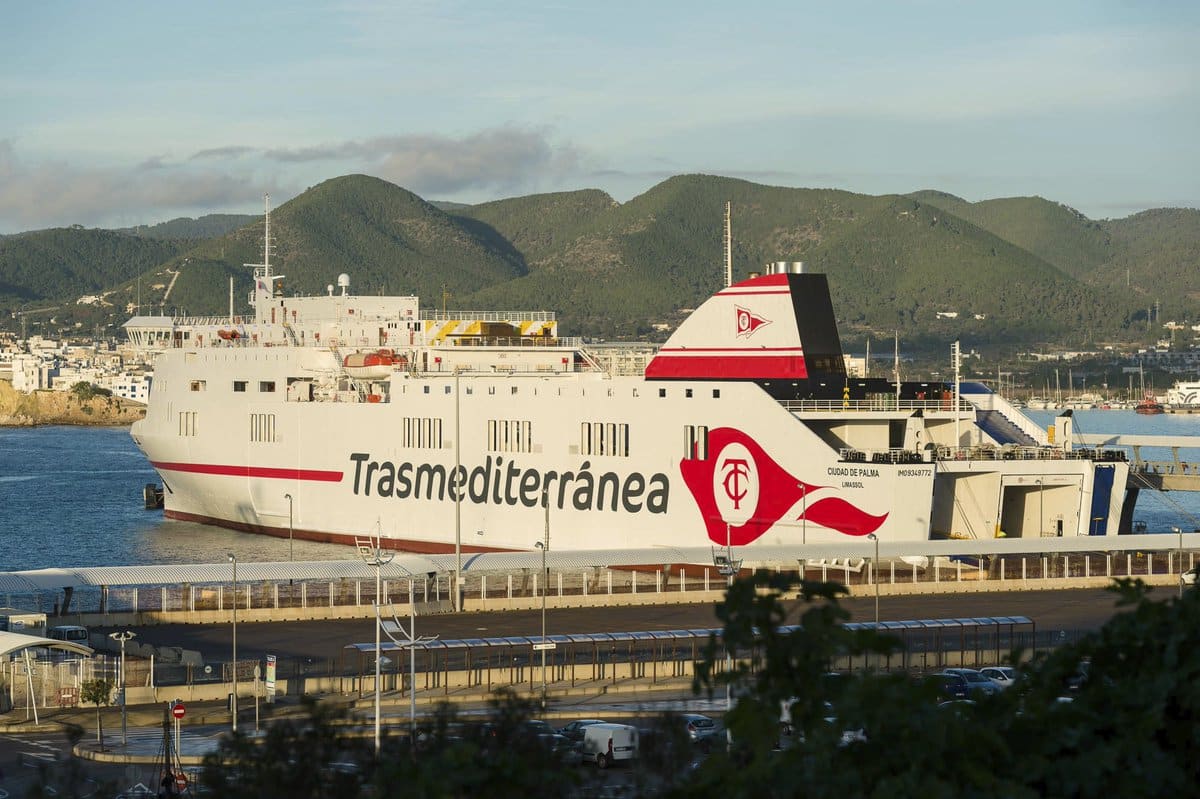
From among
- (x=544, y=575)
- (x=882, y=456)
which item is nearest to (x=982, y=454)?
(x=882, y=456)

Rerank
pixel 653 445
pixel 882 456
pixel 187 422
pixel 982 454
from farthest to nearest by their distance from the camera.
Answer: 1. pixel 187 422
2. pixel 653 445
3. pixel 982 454
4. pixel 882 456

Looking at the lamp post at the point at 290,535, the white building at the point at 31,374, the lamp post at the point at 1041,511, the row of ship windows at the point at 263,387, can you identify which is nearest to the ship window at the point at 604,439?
the row of ship windows at the point at 263,387

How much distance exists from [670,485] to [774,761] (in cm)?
2724

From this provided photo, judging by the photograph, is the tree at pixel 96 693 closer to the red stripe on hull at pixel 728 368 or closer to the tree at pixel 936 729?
the tree at pixel 936 729

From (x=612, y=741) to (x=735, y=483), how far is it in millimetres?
17458

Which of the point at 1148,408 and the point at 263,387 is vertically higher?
the point at 263,387

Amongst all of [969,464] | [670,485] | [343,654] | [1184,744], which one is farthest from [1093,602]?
[1184,744]

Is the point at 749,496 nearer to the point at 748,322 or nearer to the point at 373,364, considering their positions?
the point at 748,322

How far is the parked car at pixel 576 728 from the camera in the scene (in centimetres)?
1852

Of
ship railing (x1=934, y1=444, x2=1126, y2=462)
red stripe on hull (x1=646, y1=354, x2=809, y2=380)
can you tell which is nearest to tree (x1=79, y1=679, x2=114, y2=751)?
red stripe on hull (x1=646, y1=354, x2=809, y2=380)

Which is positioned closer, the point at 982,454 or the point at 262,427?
the point at 982,454

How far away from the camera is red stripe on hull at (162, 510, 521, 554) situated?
137ft

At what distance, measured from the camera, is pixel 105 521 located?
56.2 metres

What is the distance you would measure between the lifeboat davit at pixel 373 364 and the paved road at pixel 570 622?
12.9 metres
